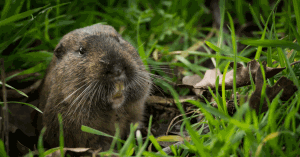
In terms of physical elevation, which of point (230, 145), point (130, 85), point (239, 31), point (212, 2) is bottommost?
point (230, 145)

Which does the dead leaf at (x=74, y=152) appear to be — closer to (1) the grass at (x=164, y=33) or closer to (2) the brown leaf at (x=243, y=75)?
(1) the grass at (x=164, y=33)

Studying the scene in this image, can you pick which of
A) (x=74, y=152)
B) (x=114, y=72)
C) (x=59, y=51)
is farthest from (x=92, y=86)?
(x=59, y=51)

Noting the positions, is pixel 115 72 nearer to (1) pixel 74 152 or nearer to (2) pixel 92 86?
(2) pixel 92 86

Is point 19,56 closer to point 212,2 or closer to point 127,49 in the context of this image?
point 127,49

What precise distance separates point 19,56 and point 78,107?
134 centimetres

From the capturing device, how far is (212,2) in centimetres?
562

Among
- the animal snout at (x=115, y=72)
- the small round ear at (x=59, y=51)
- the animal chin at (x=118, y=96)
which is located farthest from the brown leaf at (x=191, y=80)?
the small round ear at (x=59, y=51)

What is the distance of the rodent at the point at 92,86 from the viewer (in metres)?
2.74

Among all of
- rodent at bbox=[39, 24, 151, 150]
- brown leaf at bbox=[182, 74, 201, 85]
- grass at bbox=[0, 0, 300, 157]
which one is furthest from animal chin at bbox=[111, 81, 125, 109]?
brown leaf at bbox=[182, 74, 201, 85]

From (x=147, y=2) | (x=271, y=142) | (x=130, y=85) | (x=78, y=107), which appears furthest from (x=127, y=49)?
(x=147, y=2)

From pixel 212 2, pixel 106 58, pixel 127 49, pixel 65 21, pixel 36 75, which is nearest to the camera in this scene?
pixel 106 58

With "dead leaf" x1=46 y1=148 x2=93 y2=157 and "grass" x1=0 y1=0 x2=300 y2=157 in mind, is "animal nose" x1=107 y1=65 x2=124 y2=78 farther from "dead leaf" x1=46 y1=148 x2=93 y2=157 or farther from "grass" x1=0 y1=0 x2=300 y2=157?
"dead leaf" x1=46 y1=148 x2=93 y2=157

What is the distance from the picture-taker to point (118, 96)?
2.95 metres

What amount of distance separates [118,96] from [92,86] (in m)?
0.33
